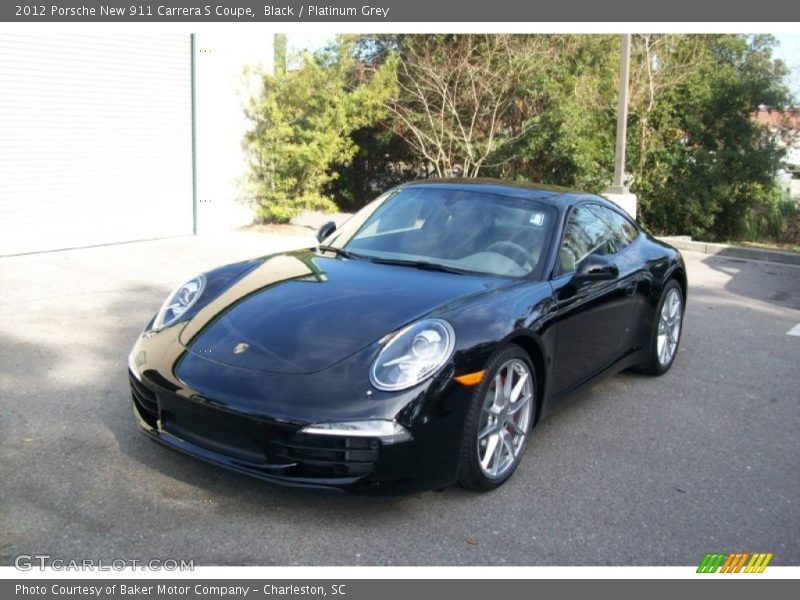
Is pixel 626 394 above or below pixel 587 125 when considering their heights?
below

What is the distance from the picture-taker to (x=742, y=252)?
12227 mm

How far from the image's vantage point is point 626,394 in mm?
5477

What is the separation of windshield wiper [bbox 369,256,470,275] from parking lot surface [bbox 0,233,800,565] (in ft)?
3.50

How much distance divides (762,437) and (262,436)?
3.10 meters

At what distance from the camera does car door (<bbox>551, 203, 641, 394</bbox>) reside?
14.3 ft

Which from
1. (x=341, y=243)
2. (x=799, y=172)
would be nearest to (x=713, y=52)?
(x=799, y=172)

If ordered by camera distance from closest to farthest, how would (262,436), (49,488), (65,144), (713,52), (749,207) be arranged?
1. (262,436)
2. (49,488)
3. (65,144)
4. (749,207)
5. (713,52)

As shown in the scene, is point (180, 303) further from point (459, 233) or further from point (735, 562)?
point (735, 562)

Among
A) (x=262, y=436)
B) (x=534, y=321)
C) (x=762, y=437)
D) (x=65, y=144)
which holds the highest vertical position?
(x=65, y=144)

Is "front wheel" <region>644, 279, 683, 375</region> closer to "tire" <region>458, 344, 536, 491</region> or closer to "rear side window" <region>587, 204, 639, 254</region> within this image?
"rear side window" <region>587, 204, 639, 254</region>

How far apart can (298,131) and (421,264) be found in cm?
932

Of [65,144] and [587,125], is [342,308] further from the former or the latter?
[587,125]

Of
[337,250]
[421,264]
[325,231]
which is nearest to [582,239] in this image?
[421,264]

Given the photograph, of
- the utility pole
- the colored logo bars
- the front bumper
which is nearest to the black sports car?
the front bumper
